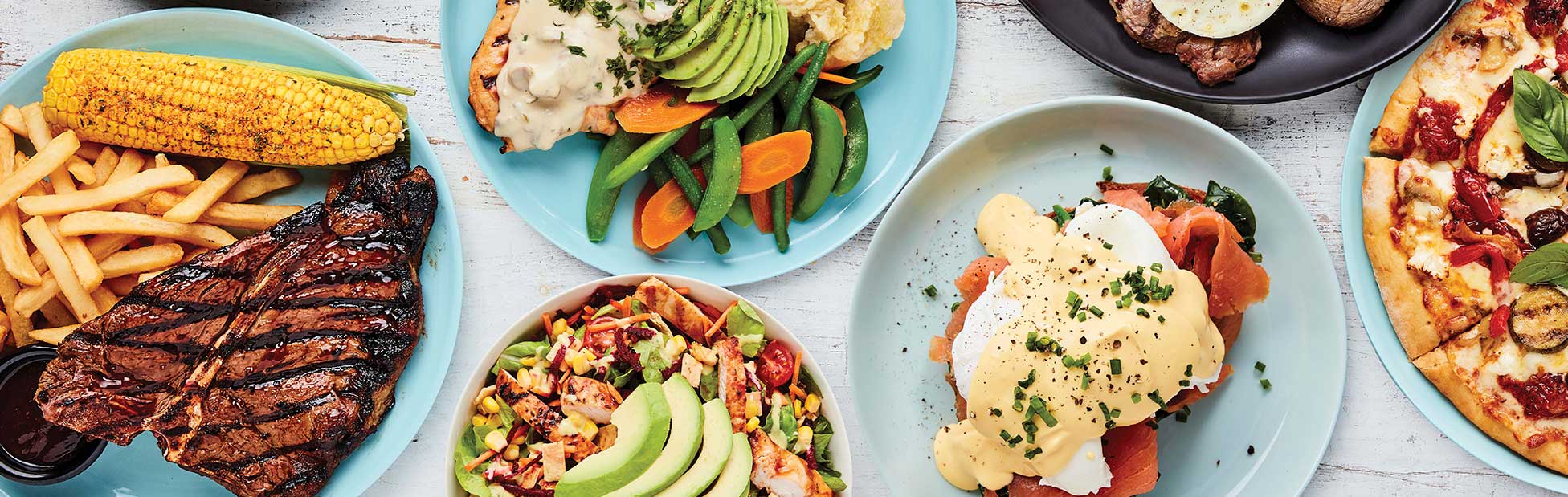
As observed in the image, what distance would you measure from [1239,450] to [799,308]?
1.82 metres

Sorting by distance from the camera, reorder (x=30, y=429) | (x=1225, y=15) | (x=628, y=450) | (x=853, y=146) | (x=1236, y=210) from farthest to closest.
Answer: (x=853, y=146)
(x=1236, y=210)
(x=30, y=429)
(x=1225, y=15)
(x=628, y=450)

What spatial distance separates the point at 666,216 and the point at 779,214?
0.45m

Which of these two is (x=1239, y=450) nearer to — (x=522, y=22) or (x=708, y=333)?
(x=708, y=333)

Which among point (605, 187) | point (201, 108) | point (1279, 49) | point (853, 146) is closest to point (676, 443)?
point (605, 187)

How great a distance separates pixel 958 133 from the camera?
382 cm

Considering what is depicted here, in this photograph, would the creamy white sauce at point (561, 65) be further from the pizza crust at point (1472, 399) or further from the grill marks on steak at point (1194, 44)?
the pizza crust at point (1472, 399)

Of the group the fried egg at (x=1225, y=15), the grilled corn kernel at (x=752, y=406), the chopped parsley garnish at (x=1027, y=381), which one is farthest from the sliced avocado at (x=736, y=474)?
the fried egg at (x=1225, y=15)

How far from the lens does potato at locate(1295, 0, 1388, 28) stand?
3324mm

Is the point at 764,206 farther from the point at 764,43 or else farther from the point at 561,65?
the point at 561,65

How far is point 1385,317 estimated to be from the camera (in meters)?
3.53

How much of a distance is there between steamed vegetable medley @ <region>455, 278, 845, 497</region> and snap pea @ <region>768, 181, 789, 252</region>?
1.12 ft

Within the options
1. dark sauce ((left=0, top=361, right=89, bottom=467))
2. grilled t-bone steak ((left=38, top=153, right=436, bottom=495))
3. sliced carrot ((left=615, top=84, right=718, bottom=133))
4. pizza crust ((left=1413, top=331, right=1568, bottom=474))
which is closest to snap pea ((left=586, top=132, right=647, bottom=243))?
sliced carrot ((left=615, top=84, right=718, bottom=133))

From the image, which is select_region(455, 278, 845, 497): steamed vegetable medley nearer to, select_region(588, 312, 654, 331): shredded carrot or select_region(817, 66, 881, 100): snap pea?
select_region(588, 312, 654, 331): shredded carrot

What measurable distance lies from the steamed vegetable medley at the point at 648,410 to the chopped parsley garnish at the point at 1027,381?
748 mm
